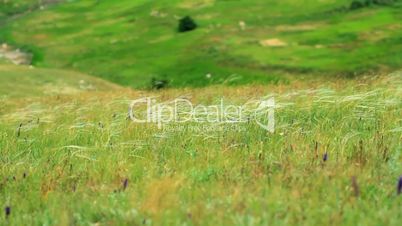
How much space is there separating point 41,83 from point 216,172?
36.4 metres

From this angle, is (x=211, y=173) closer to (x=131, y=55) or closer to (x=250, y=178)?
(x=250, y=178)

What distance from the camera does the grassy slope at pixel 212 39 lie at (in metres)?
54.0

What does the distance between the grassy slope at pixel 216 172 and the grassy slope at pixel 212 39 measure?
33319 millimetres

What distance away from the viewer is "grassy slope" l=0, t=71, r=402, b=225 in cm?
562

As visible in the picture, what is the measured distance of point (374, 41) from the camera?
187ft

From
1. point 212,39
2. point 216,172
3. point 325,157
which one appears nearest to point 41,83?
point 212,39

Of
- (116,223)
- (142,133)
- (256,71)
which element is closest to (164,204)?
(116,223)

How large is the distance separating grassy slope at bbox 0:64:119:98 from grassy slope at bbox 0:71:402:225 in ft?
93.3

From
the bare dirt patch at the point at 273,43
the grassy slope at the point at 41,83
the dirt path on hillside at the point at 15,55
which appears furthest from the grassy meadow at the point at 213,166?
the dirt path on hillside at the point at 15,55

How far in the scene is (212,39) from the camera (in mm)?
65125

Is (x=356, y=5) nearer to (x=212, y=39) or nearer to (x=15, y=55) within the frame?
(x=212, y=39)

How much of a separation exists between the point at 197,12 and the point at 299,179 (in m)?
77.2

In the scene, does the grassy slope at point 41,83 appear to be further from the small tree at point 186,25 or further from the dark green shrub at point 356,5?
the dark green shrub at point 356,5

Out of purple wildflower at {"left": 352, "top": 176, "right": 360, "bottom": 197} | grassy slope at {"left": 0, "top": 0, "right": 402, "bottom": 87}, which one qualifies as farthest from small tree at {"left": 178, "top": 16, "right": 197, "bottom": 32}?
purple wildflower at {"left": 352, "top": 176, "right": 360, "bottom": 197}
